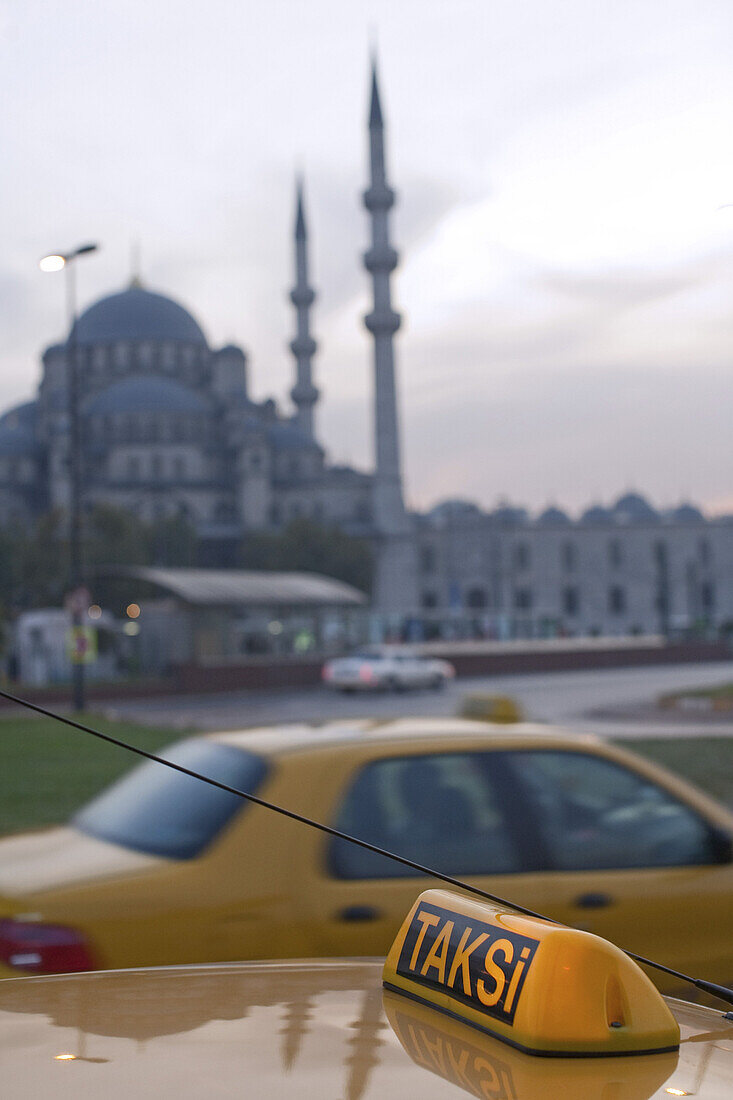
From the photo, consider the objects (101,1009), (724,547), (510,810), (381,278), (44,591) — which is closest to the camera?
(101,1009)

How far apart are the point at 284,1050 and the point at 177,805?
244cm

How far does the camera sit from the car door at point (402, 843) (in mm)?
3510

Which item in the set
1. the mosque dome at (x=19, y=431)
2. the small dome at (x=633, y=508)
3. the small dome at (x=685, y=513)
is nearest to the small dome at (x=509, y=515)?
the small dome at (x=633, y=508)

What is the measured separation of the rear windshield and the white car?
26.3 meters

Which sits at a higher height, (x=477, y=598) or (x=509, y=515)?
(x=509, y=515)

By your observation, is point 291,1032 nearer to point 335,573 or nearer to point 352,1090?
point 352,1090

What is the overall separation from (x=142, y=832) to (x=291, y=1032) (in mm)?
2331

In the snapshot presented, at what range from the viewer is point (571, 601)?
85.6 metres

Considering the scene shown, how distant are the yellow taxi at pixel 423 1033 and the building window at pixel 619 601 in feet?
280

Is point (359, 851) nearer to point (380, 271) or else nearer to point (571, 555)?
point (380, 271)

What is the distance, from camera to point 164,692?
98.6 feet

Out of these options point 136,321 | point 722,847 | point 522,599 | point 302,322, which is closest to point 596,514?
point 522,599

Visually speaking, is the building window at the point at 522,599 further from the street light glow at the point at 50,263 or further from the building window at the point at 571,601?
the street light glow at the point at 50,263

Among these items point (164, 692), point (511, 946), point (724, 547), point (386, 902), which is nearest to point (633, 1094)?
point (511, 946)
